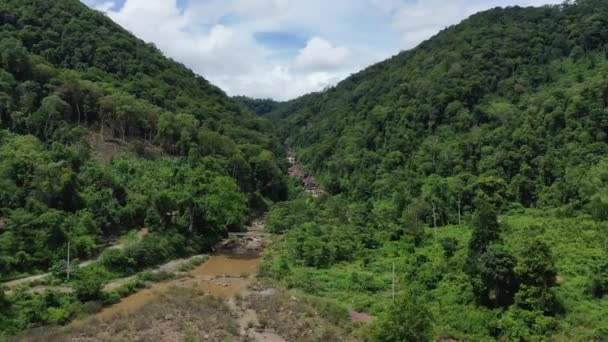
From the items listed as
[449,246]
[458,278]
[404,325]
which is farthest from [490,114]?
[404,325]

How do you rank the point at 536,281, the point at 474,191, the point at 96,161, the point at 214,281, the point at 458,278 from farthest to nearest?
the point at 474,191
the point at 96,161
the point at 214,281
the point at 458,278
the point at 536,281

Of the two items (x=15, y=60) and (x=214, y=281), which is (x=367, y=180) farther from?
(x=15, y=60)

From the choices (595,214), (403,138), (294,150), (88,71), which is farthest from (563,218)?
(294,150)

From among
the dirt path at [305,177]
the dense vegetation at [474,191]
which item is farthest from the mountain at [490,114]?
the dirt path at [305,177]

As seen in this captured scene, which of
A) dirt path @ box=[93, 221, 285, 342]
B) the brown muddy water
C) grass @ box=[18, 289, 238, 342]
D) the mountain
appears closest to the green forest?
the mountain

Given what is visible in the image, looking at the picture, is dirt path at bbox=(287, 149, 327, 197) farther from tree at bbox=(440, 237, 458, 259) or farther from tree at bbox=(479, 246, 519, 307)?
tree at bbox=(479, 246, 519, 307)
